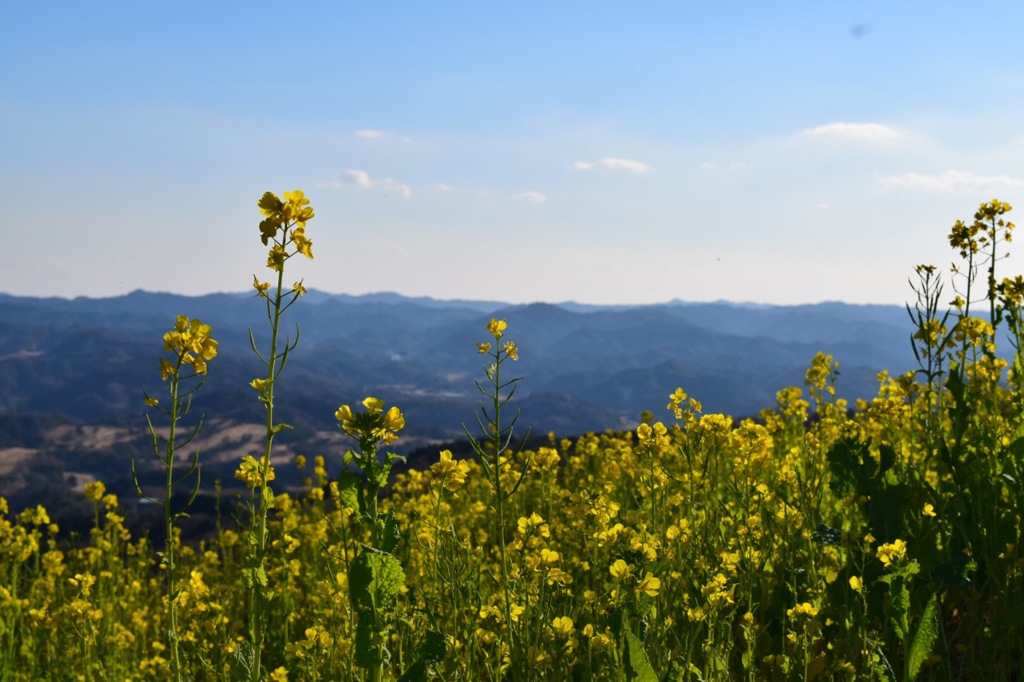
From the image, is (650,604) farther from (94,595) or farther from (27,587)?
(27,587)

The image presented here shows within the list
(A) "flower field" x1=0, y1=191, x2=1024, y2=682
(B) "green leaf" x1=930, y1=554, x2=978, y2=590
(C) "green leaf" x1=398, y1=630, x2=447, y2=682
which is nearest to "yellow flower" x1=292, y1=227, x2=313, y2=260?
(A) "flower field" x1=0, y1=191, x2=1024, y2=682

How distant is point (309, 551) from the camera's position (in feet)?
21.9

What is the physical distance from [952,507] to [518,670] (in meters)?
2.45

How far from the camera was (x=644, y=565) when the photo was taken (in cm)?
287

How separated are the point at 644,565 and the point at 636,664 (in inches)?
19.1

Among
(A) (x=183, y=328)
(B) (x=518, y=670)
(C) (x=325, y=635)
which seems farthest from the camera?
(C) (x=325, y=635)

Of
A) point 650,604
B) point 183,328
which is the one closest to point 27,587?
point 183,328

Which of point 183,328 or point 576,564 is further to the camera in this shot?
point 576,564

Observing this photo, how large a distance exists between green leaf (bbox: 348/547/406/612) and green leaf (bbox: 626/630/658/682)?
74 cm

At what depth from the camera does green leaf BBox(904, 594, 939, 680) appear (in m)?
2.77

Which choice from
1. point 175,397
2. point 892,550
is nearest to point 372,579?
point 175,397

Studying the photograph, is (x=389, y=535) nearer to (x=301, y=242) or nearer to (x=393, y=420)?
(x=393, y=420)

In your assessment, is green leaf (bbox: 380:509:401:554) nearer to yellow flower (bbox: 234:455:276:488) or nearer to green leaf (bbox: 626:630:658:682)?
yellow flower (bbox: 234:455:276:488)

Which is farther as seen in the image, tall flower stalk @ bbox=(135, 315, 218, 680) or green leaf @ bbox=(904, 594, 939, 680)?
green leaf @ bbox=(904, 594, 939, 680)
